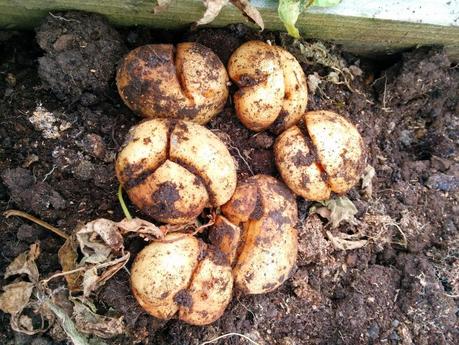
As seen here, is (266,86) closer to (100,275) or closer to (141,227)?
(141,227)

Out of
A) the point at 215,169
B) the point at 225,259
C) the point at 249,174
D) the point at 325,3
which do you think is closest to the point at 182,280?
the point at 225,259

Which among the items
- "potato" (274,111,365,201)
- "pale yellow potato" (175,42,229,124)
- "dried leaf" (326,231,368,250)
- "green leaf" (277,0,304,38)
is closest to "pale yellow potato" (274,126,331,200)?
"potato" (274,111,365,201)

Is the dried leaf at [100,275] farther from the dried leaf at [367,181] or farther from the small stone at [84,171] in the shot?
the dried leaf at [367,181]

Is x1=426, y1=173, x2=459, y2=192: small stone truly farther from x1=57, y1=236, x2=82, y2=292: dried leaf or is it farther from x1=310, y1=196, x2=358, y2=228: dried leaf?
x1=57, y1=236, x2=82, y2=292: dried leaf

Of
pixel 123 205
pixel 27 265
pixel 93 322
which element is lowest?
pixel 93 322

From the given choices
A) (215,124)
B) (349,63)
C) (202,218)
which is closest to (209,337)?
(202,218)
